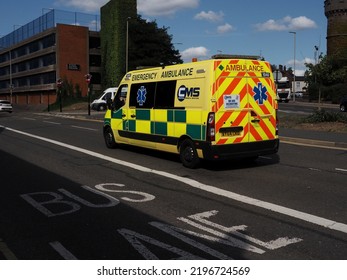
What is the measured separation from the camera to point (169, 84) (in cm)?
1014

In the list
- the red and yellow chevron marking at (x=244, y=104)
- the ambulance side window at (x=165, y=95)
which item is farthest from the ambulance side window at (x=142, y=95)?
the red and yellow chevron marking at (x=244, y=104)

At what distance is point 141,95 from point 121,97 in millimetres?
1272

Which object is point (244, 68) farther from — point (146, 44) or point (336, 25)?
point (336, 25)

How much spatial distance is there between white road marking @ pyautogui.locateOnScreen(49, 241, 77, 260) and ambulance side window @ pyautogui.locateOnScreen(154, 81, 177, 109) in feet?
18.9

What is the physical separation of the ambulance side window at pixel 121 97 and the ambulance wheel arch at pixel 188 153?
308 cm

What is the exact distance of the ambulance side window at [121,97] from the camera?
12102 mm

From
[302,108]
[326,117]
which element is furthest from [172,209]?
[302,108]

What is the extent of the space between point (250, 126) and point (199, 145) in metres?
1.23

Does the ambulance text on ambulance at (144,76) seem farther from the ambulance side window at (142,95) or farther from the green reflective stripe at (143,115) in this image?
the green reflective stripe at (143,115)

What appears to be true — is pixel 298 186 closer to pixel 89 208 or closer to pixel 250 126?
pixel 250 126

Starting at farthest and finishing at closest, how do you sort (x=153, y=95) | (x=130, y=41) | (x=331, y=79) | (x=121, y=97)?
(x=130, y=41) → (x=331, y=79) → (x=121, y=97) → (x=153, y=95)

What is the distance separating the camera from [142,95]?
11.2 meters

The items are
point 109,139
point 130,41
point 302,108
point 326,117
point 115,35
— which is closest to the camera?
point 109,139

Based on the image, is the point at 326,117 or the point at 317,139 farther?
the point at 326,117
